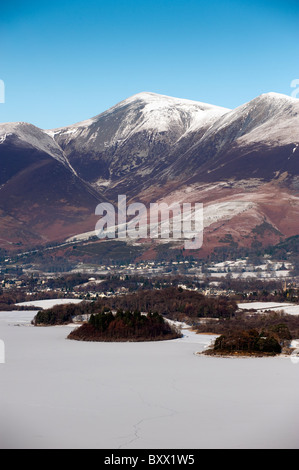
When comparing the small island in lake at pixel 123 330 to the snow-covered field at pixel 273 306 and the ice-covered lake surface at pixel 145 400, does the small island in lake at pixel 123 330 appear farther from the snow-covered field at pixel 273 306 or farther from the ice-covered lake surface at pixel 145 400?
the snow-covered field at pixel 273 306

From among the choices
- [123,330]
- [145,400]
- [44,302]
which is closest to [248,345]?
[123,330]

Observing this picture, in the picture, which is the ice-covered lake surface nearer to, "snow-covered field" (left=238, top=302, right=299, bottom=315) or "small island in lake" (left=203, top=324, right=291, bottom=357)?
"small island in lake" (left=203, top=324, right=291, bottom=357)

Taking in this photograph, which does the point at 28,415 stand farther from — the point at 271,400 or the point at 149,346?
the point at 149,346

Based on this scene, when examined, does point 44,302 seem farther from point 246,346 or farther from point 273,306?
point 246,346

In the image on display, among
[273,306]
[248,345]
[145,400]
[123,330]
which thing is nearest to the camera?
[145,400]

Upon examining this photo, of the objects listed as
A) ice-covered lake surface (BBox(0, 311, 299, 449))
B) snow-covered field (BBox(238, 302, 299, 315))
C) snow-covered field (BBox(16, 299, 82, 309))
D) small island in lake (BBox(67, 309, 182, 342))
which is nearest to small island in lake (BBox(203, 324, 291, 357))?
ice-covered lake surface (BBox(0, 311, 299, 449))

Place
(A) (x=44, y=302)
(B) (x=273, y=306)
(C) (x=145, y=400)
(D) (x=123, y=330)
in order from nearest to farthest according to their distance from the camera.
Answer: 1. (C) (x=145, y=400)
2. (D) (x=123, y=330)
3. (B) (x=273, y=306)
4. (A) (x=44, y=302)
